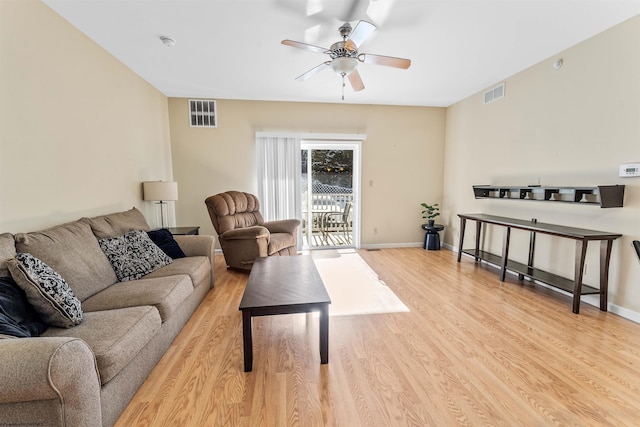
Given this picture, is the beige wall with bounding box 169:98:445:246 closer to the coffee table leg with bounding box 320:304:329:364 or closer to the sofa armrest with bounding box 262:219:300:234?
the sofa armrest with bounding box 262:219:300:234

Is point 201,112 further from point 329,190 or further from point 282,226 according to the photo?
point 329,190

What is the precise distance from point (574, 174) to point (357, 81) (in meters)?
2.45

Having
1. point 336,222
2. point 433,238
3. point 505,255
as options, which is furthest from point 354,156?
point 505,255

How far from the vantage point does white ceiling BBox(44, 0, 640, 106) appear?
217 cm

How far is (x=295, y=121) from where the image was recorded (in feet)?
15.3

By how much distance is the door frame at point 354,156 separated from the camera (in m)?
4.82

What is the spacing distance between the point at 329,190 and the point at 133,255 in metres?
3.46

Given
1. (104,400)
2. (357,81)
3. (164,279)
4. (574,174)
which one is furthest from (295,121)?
(104,400)

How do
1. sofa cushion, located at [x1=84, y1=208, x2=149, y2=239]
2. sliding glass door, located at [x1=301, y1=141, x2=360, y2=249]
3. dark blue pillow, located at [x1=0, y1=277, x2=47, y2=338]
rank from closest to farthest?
1. dark blue pillow, located at [x1=0, y1=277, x2=47, y2=338]
2. sofa cushion, located at [x1=84, y1=208, x2=149, y2=239]
3. sliding glass door, located at [x1=301, y1=141, x2=360, y2=249]

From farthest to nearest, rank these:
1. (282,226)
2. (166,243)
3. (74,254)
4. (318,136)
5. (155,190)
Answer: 1. (318,136)
2. (282,226)
3. (155,190)
4. (166,243)
5. (74,254)

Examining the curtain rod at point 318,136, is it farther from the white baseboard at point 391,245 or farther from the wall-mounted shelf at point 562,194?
the wall-mounted shelf at point 562,194

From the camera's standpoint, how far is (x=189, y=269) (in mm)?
2408

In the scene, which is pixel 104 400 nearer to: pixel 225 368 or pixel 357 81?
pixel 225 368

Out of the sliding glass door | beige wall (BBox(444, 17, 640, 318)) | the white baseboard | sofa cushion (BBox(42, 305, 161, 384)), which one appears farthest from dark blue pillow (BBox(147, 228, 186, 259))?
beige wall (BBox(444, 17, 640, 318))
